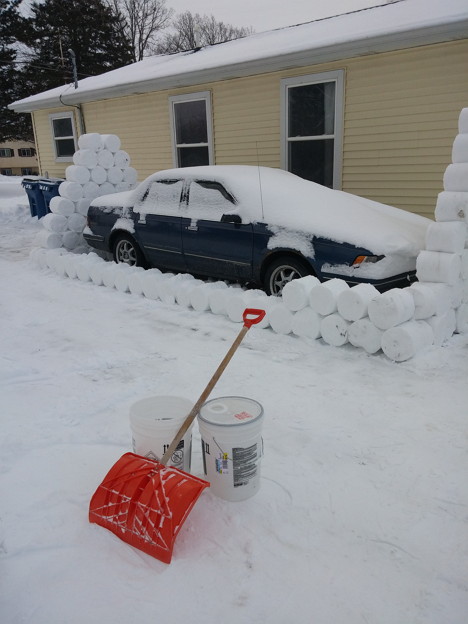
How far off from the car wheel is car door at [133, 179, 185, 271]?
4.55 ft

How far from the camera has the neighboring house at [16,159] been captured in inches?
2009

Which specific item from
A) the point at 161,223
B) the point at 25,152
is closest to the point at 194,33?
the point at 25,152

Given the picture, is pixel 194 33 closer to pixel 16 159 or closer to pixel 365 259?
pixel 16 159

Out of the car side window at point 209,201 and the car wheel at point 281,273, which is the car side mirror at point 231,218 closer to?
the car side window at point 209,201

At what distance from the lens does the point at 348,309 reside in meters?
4.48

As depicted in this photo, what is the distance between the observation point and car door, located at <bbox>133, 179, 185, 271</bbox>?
653cm

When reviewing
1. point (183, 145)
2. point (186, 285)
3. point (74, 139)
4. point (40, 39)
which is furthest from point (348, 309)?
point (40, 39)

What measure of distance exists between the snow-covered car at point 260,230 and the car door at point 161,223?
0.04ft

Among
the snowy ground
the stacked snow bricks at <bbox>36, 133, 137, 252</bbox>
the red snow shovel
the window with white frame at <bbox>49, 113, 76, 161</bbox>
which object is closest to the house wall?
the stacked snow bricks at <bbox>36, 133, 137, 252</bbox>

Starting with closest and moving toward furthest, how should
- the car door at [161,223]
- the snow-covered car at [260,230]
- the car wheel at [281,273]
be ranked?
the snow-covered car at [260,230] < the car wheel at [281,273] < the car door at [161,223]

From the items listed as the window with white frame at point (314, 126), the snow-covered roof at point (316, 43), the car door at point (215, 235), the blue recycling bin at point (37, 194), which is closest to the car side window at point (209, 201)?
the car door at point (215, 235)

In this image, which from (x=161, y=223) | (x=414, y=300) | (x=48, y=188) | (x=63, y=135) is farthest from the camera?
(x=63, y=135)

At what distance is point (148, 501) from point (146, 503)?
0.01 meters

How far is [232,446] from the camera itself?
246 cm
